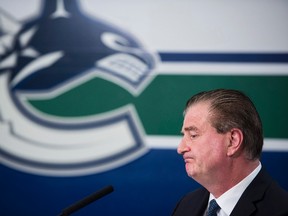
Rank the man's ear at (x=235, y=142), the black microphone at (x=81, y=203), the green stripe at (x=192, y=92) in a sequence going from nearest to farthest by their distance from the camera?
the black microphone at (x=81, y=203) < the man's ear at (x=235, y=142) < the green stripe at (x=192, y=92)

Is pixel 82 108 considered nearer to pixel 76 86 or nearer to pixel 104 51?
pixel 76 86

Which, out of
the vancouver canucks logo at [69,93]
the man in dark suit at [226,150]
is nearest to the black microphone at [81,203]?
the man in dark suit at [226,150]

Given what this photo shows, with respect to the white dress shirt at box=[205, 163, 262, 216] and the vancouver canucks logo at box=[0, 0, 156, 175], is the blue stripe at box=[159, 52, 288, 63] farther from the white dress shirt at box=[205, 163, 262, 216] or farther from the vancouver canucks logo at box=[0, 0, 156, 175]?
the white dress shirt at box=[205, 163, 262, 216]

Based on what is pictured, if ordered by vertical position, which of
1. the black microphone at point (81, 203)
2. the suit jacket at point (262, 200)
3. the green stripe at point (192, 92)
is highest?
the green stripe at point (192, 92)

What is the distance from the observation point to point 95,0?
2.02 metres

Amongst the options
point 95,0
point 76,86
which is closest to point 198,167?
point 76,86

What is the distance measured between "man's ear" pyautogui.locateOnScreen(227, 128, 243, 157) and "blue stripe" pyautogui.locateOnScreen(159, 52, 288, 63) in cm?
74

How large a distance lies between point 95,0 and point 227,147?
98 centimetres

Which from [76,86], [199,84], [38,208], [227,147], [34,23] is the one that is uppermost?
[34,23]

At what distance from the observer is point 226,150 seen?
134 centimetres

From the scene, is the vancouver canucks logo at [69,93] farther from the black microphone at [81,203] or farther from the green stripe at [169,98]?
the black microphone at [81,203]

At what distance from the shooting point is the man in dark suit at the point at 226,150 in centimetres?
133

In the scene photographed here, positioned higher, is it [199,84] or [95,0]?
[95,0]

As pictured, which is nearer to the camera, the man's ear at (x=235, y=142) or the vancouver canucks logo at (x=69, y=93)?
the man's ear at (x=235, y=142)
